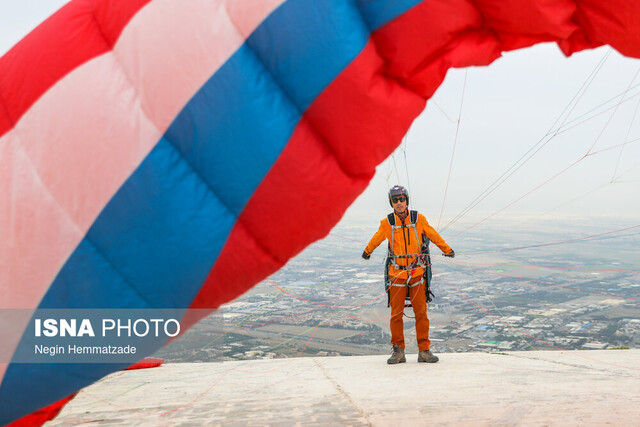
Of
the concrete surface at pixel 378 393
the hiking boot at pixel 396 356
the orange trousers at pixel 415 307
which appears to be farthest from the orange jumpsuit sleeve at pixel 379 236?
the concrete surface at pixel 378 393

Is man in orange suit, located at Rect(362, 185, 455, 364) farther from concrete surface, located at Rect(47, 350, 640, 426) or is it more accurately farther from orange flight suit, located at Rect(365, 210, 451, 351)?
concrete surface, located at Rect(47, 350, 640, 426)

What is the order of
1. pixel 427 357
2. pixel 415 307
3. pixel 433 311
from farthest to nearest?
pixel 433 311
pixel 415 307
pixel 427 357

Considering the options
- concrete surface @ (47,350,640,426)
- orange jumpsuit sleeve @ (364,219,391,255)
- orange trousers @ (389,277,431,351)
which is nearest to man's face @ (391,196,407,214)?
orange jumpsuit sleeve @ (364,219,391,255)

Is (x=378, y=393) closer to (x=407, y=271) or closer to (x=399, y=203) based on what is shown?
(x=407, y=271)

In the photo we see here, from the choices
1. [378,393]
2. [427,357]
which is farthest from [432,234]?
[378,393]

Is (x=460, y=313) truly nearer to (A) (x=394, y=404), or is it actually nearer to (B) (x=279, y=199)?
(A) (x=394, y=404)

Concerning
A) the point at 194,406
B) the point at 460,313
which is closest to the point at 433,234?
the point at 194,406
